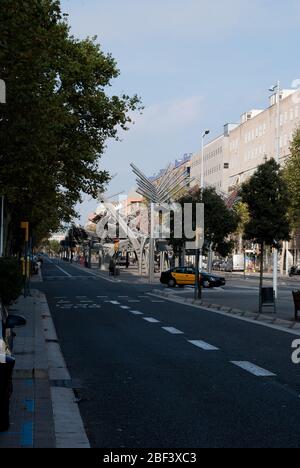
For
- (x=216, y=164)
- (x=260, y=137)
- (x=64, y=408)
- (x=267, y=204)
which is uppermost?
(x=260, y=137)

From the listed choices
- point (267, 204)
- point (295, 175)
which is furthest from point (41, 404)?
point (295, 175)

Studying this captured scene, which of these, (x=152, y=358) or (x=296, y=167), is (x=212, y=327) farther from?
(x=296, y=167)

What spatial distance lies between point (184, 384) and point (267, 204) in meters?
17.7

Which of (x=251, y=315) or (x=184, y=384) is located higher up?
(x=251, y=315)

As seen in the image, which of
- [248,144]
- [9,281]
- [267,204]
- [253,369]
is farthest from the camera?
[248,144]

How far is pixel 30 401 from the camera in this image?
31.4 feet

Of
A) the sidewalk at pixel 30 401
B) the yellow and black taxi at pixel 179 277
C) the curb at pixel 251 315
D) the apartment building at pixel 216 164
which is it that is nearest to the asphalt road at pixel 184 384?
the sidewalk at pixel 30 401

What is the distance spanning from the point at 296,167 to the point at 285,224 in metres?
52.5

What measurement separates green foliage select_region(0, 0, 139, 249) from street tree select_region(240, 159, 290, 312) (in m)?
6.96

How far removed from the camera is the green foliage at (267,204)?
28547mm

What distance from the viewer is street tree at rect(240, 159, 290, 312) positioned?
93.7 ft

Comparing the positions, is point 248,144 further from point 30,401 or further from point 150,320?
point 30,401

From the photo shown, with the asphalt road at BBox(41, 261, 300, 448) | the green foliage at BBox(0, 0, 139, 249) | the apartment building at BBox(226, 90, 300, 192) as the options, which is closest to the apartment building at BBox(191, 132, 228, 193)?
the apartment building at BBox(226, 90, 300, 192)

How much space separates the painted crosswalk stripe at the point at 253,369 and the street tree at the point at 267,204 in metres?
14.9
